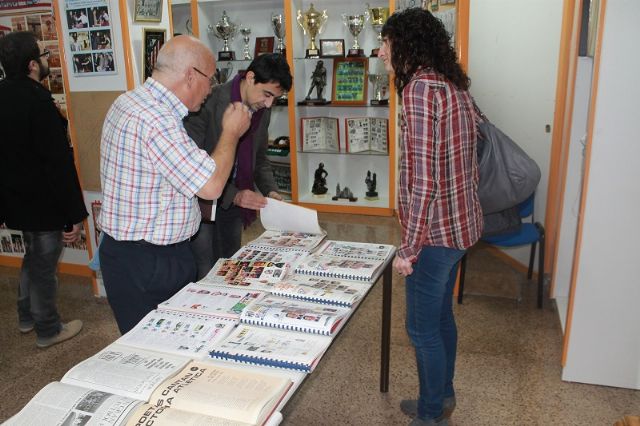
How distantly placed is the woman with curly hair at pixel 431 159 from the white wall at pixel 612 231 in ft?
2.35

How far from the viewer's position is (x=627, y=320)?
2381mm

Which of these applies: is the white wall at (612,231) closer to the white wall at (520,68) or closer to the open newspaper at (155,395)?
the white wall at (520,68)

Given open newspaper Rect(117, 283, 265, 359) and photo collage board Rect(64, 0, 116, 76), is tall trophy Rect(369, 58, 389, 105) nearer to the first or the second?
photo collage board Rect(64, 0, 116, 76)

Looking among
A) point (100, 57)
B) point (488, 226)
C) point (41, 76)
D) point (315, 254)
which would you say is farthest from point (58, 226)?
point (488, 226)

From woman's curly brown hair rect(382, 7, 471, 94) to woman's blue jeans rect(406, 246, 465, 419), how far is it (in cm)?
61

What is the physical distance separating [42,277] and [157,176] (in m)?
1.70

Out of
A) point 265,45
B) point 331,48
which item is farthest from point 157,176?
point 265,45

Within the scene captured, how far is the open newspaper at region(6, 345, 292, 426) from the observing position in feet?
3.78

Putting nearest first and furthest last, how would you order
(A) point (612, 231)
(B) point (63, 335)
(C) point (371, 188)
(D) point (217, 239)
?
(A) point (612, 231)
(D) point (217, 239)
(B) point (63, 335)
(C) point (371, 188)

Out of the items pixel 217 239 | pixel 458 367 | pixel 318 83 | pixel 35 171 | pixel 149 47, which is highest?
pixel 149 47

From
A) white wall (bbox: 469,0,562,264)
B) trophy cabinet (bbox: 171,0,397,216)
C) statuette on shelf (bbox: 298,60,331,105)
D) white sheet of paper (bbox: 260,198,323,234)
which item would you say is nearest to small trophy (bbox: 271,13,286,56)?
trophy cabinet (bbox: 171,0,397,216)

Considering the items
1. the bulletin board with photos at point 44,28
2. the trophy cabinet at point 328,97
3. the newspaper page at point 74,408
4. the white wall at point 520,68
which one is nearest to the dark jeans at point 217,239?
the newspaper page at point 74,408

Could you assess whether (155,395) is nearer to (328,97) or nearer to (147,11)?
(147,11)

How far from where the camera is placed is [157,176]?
1620 mm
